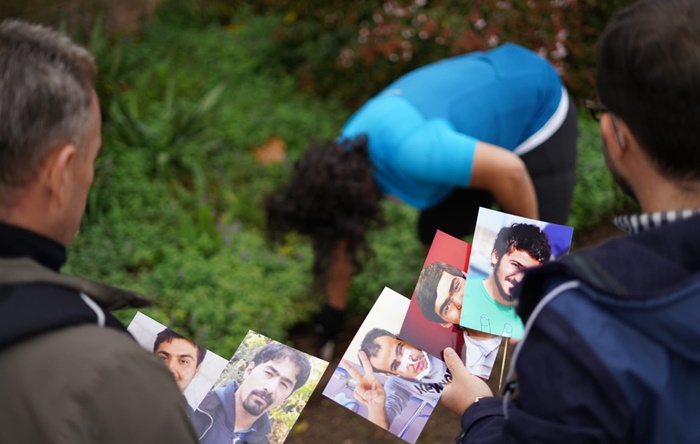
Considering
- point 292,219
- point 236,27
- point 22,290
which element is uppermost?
point 22,290

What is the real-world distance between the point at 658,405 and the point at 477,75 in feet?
6.27

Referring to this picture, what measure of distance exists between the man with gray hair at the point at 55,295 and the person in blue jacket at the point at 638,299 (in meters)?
0.53

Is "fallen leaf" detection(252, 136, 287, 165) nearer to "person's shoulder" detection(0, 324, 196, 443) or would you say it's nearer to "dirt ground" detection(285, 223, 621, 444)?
"dirt ground" detection(285, 223, 621, 444)

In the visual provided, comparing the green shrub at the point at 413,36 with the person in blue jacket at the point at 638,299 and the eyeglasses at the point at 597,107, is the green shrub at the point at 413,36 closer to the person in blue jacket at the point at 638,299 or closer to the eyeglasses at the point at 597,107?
the eyeglasses at the point at 597,107

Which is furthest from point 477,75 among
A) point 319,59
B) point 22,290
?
point 319,59

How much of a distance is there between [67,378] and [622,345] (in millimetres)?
746

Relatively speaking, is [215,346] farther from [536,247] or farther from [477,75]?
[536,247]

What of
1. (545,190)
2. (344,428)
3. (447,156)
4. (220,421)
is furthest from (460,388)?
(344,428)

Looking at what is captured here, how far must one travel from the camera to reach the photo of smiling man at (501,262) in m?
1.61

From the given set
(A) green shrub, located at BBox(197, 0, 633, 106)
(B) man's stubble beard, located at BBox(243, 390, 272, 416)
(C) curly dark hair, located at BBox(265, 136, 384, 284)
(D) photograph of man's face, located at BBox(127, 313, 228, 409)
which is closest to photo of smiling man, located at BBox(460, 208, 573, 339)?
(B) man's stubble beard, located at BBox(243, 390, 272, 416)

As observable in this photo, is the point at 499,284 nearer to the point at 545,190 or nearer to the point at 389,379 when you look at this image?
the point at 389,379

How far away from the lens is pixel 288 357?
158cm

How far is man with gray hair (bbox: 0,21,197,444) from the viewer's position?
91 cm

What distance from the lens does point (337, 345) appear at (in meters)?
3.74
